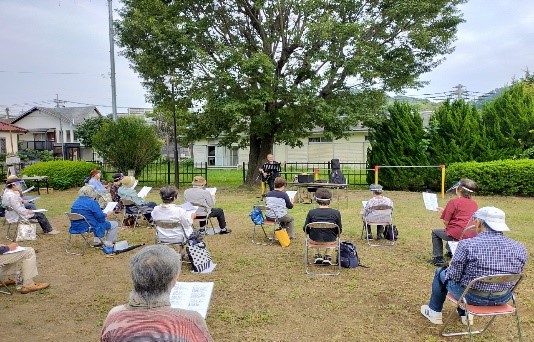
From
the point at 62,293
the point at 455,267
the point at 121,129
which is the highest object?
the point at 121,129

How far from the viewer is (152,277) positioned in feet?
7.77

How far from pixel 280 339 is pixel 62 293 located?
124 inches

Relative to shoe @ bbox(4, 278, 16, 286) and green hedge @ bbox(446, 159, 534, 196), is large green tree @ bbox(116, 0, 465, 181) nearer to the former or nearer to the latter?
green hedge @ bbox(446, 159, 534, 196)

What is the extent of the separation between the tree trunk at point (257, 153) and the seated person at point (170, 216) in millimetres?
12121

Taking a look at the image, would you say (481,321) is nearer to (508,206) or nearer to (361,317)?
(361,317)

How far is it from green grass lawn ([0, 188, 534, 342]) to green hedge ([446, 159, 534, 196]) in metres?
6.70

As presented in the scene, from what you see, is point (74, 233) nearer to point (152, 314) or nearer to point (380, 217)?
point (380, 217)

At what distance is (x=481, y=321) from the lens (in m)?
4.76

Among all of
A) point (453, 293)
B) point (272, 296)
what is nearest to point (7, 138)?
point (272, 296)

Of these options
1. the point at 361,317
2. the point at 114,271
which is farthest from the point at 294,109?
the point at 361,317

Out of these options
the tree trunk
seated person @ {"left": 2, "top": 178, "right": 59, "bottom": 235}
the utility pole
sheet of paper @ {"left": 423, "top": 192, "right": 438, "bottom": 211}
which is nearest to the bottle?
seated person @ {"left": 2, "top": 178, "right": 59, "bottom": 235}

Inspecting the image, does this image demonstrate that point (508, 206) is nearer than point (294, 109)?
Yes

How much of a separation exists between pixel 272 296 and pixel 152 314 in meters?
3.44

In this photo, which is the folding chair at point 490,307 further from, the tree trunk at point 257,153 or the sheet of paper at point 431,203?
the tree trunk at point 257,153
